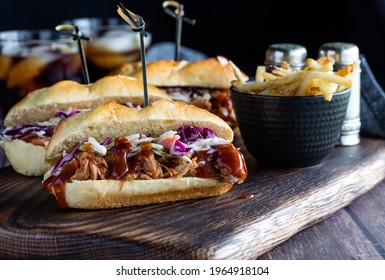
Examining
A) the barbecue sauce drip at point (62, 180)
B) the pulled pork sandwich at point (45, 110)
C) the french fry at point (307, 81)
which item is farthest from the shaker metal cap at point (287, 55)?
the barbecue sauce drip at point (62, 180)

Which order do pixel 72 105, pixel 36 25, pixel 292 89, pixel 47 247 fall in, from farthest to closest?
1. pixel 36 25
2. pixel 72 105
3. pixel 292 89
4. pixel 47 247

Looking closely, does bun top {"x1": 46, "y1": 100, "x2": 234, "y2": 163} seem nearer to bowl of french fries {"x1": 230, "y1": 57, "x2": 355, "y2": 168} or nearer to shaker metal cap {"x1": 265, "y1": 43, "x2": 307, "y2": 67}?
bowl of french fries {"x1": 230, "y1": 57, "x2": 355, "y2": 168}

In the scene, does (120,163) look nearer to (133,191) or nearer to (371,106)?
(133,191)

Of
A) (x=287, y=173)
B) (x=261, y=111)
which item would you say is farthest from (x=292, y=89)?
(x=287, y=173)

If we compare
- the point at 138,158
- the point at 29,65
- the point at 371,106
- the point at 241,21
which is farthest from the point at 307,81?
the point at 241,21

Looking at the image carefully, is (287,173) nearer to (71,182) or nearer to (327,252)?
(327,252)
